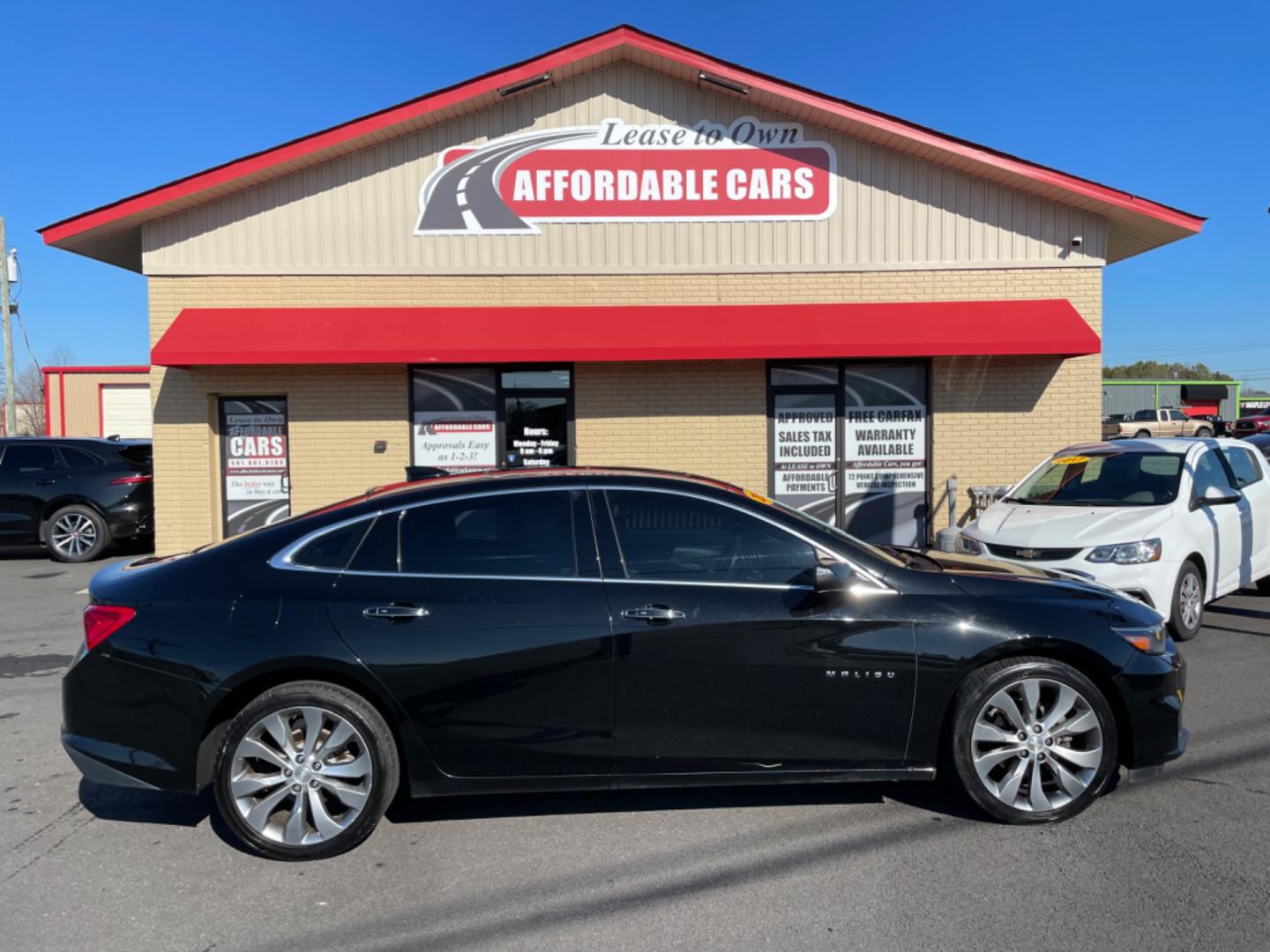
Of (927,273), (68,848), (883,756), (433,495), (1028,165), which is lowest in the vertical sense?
(68,848)

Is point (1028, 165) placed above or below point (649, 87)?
below

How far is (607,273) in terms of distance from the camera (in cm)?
1149

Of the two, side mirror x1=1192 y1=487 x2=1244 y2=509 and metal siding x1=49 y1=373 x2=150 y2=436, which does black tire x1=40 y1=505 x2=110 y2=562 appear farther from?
metal siding x1=49 y1=373 x2=150 y2=436

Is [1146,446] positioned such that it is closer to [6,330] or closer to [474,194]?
[474,194]

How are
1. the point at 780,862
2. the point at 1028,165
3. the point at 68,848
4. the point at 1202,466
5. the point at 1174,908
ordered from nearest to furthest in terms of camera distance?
the point at 1174,908 → the point at 780,862 → the point at 68,848 → the point at 1202,466 → the point at 1028,165

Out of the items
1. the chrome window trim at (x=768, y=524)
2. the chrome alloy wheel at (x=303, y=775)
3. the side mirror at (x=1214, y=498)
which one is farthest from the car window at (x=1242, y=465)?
→ the chrome alloy wheel at (x=303, y=775)

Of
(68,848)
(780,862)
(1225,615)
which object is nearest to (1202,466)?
(1225,615)

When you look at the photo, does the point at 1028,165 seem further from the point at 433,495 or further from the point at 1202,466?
the point at 433,495

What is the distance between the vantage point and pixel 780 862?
3707 mm

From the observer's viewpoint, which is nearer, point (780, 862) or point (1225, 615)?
point (780, 862)

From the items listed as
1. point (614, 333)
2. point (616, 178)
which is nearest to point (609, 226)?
point (616, 178)

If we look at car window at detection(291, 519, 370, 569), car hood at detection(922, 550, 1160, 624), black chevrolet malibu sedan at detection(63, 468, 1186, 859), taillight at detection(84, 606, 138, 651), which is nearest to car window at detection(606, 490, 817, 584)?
black chevrolet malibu sedan at detection(63, 468, 1186, 859)

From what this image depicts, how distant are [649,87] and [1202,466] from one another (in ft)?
24.9

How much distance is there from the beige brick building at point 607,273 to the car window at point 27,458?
85.6 inches
